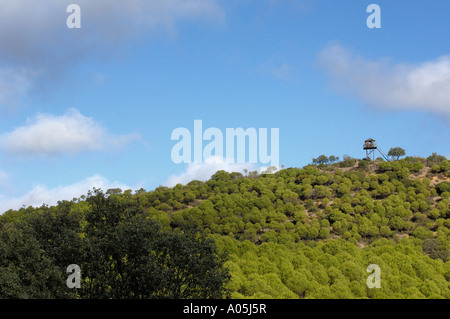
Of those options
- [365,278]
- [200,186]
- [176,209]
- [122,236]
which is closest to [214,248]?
[122,236]

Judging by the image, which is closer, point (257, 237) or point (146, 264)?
point (146, 264)

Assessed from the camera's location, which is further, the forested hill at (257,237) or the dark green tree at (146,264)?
the forested hill at (257,237)

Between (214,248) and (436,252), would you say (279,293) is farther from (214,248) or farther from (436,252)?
(436,252)

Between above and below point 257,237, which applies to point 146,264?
below

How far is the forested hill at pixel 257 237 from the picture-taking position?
38.6 meters

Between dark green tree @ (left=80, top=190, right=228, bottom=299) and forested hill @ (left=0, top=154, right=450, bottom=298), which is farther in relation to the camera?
forested hill @ (left=0, top=154, right=450, bottom=298)

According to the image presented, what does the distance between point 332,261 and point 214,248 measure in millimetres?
26453

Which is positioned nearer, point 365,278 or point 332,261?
point 365,278

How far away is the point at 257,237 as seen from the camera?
9394 centimetres

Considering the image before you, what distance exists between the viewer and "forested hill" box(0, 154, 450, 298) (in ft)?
127
